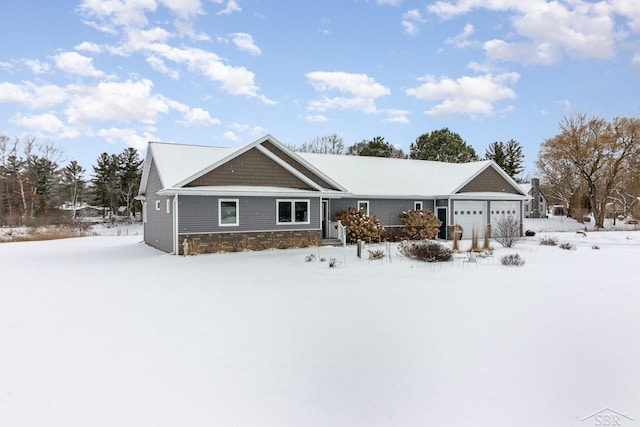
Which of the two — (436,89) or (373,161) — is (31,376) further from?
(436,89)

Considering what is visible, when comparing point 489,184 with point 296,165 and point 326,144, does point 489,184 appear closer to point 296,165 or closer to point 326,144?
point 296,165

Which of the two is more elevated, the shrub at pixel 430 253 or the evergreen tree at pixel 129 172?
the evergreen tree at pixel 129 172

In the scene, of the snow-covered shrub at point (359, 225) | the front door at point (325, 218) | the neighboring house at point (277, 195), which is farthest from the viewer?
the front door at point (325, 218)

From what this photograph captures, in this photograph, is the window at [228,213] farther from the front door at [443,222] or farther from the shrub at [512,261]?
the front door at [443,222]

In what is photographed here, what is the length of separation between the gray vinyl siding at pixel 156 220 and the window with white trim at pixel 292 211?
4760 millimetres

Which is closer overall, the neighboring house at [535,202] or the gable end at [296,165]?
the gable end at [296,165]

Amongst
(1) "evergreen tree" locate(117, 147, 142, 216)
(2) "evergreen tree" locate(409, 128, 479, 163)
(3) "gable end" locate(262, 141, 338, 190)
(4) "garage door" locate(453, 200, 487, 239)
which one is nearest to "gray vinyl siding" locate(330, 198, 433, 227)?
(3) "gable end" locate(262, 141, 338, 190)

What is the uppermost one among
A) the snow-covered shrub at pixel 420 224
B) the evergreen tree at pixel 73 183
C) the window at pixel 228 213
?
the evergreen tree at pixel 73 183

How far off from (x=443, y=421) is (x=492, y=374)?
1.24 meters

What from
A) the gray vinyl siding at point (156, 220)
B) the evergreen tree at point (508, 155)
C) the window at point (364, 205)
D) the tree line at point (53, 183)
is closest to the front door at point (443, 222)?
the window at point (364, 205)

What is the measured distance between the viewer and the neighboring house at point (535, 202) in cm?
4704

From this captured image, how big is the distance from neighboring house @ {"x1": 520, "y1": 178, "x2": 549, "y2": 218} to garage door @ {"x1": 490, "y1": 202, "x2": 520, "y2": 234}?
24.9 meters

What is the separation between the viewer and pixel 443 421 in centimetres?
326

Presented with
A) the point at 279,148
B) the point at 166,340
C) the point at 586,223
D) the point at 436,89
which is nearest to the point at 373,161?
the point at 436,89
